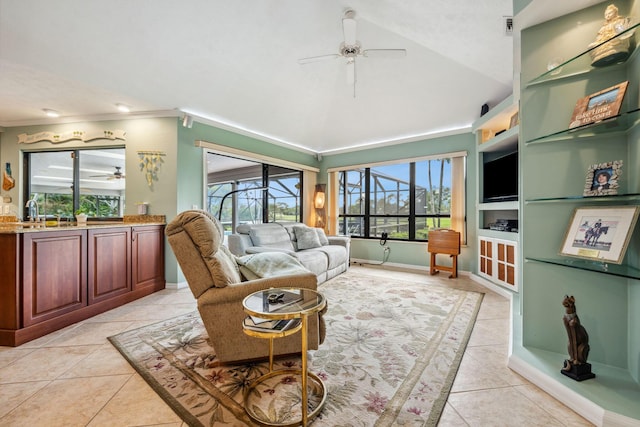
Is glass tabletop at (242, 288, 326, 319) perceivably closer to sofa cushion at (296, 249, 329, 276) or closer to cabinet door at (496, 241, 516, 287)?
sofa cushion at (296, 249, 329, 276)

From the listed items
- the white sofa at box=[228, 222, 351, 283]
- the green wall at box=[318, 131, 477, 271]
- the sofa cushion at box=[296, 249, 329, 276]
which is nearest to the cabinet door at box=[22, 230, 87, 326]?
the white sofa at box=[228, 222, 351, 283]

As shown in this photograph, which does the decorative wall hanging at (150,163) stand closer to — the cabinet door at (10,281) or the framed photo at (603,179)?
the cabinet door at (10,281)

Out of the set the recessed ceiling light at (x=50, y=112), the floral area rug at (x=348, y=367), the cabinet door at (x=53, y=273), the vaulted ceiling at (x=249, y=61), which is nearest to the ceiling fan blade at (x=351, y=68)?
the vaulted ceiling at (x=249, y=61)

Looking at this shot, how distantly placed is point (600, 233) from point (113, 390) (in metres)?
3.01

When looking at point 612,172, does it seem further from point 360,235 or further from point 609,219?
point 360,235

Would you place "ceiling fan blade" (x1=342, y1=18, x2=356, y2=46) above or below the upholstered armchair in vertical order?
above

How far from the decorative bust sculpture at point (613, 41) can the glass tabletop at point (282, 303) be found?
7.08ft

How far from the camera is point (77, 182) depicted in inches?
161

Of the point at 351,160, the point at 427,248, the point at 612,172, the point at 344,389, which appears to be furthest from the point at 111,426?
the point at 351,160

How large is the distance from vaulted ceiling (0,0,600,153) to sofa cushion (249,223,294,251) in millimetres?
1832

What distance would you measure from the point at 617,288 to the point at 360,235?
4.31m

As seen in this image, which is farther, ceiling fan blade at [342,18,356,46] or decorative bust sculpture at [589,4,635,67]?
ceiling fan blade at [342,18,356,46]

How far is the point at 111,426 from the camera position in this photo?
1.27 meters

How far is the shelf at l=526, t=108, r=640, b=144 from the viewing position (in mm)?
1420
